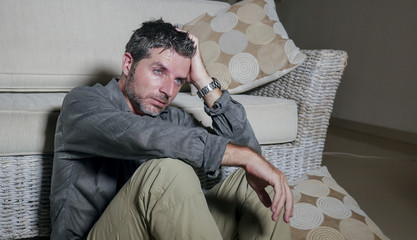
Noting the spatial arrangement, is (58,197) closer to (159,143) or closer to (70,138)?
(70,138)

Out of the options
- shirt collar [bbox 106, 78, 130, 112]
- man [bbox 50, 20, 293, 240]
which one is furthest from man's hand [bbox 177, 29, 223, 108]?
shirt collar [bbox 106, 78, 130, 112]

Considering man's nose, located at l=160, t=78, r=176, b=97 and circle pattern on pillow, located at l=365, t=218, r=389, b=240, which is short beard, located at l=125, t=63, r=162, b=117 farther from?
circle pattern on pillow, located at l=365, t=218, r=389, b=240

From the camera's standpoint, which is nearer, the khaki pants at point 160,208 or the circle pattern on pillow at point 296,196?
the khaki pants at point 160,208

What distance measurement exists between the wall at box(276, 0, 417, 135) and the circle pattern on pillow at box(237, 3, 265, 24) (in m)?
1.69

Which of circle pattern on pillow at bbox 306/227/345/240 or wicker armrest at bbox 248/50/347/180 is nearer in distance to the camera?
circle pattern on pillow at bbox 306/227/345/240

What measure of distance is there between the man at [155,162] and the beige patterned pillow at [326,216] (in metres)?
0.37

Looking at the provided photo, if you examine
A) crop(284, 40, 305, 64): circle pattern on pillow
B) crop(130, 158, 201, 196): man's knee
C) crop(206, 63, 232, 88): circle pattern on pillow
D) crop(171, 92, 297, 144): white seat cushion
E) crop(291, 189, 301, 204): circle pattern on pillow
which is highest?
crop(284, 40, 305, 64): circle pattern on pillow

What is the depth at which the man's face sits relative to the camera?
106cm

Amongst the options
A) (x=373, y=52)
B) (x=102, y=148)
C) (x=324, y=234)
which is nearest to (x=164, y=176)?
(x=102, y=148)

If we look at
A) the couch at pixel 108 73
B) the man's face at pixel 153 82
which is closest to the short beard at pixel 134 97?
the man's face at pixel 153 82

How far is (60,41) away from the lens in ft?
5.44

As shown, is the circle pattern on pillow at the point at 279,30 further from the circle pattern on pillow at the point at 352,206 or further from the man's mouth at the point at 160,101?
the man's mouth at the point at 160,101

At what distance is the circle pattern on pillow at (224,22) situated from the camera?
69.3 inches

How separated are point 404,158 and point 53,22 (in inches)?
89.9
